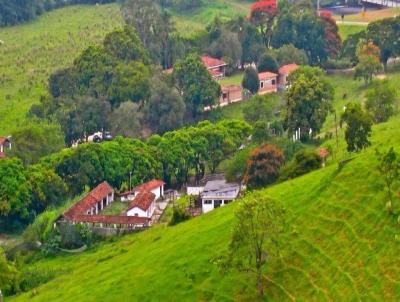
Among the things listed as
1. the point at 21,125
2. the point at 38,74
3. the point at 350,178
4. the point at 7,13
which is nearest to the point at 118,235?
the point at 350,178

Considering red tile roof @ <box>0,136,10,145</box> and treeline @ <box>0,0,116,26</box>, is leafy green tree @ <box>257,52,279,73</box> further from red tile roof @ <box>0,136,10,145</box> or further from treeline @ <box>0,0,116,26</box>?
treeline @ <box>0,0,116,26</box>

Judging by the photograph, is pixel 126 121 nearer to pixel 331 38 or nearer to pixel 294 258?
pixel 331 38

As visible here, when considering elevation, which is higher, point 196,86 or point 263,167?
point 263,167

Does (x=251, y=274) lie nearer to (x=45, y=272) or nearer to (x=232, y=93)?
(x=45, y=272)

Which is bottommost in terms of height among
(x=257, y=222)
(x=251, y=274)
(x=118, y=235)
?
(x=118, y=235)

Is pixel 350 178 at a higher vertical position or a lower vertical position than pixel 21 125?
higher

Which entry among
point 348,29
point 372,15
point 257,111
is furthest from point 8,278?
A: point 372,15
